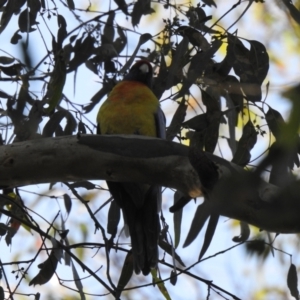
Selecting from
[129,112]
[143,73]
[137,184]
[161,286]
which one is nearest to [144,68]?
[143,73]

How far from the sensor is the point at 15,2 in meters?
2.54

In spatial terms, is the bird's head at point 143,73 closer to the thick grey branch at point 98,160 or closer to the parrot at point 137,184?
the parrot at point 137,184

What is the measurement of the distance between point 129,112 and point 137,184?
0.37m

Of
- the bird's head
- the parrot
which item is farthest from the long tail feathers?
the bird's head

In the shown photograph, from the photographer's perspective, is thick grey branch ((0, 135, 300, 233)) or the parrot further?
the parrot


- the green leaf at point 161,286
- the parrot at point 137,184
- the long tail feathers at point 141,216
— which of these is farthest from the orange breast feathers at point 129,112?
the green leaf at point 161,286

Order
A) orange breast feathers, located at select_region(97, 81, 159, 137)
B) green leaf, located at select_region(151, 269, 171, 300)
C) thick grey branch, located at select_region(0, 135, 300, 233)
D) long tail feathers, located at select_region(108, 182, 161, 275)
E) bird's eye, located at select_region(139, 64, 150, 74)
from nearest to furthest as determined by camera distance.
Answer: thick grey branch, located at select_region(0, 135, 300, 233) < green leaf, located at select_region(151, 269, 171, 300) < long tail feathers, located at select_region(108, 182, 161, 275) < orange breast feathers, located at select_region(97, 81, 159, 137) < bird's eye, located at select_region(139, 64, 150, 74)

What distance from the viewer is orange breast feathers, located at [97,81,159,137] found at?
2781 millimetres

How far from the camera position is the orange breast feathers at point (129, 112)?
2.78 metres

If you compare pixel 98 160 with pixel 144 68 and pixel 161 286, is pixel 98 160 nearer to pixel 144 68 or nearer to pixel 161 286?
pixel 161 286

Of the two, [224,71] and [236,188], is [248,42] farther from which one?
[236,188]

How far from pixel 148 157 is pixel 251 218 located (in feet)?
1.31

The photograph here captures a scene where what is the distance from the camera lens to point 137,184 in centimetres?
263

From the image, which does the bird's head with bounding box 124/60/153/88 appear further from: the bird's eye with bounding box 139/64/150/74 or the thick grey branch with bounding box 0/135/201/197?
the thick grey branch with bounding box 0/135/201/197
